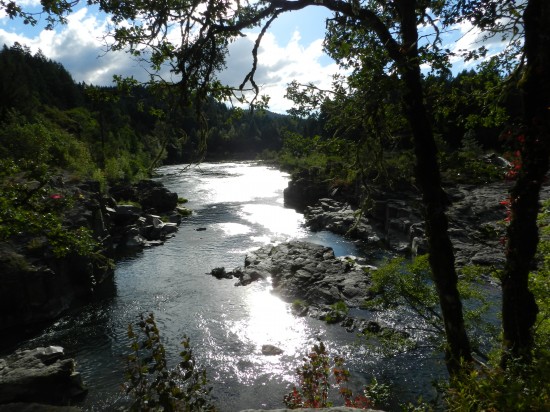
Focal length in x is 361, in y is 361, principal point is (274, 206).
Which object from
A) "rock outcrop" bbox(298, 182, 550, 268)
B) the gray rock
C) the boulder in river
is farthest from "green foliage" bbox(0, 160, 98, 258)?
"rock outcrop" bbox(298, 182, 550, 268)

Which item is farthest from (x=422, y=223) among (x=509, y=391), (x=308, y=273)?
(x=509, y=391)

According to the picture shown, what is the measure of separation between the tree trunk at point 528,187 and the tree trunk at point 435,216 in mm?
650

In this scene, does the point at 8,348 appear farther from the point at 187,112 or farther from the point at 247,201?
the point at 247,201

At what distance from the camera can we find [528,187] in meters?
4.68

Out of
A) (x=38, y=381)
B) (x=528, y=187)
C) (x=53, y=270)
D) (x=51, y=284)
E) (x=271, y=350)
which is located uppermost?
(x=528, y=187)

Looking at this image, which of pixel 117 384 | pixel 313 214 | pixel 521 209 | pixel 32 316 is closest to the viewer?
Result: pixel 521 209

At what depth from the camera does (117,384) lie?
14289 mm

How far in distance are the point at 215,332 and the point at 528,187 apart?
16.7 m

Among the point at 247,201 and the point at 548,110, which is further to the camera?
the point at 247,201

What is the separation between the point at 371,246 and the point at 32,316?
1011 inches

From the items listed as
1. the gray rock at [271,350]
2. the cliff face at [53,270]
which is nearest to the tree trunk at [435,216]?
the cliff face at [53,270]

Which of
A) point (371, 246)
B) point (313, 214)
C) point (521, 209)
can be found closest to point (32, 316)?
point (521, 209)

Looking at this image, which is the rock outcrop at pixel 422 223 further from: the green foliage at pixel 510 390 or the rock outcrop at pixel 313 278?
the green foliage at pixel 510 390

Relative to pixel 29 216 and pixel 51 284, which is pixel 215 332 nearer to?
pixel 51 284
